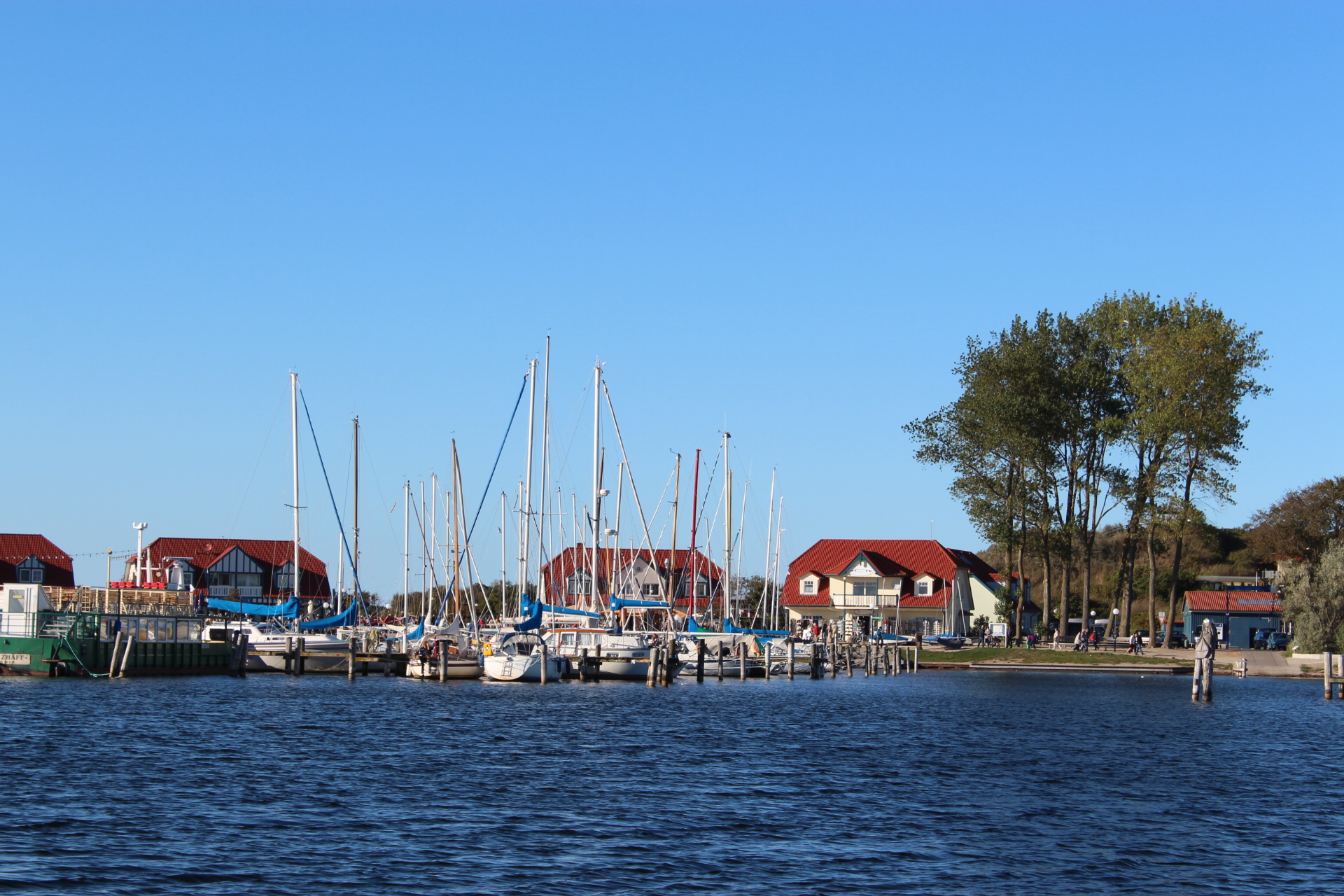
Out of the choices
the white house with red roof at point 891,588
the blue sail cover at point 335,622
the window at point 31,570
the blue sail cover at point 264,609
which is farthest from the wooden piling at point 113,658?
the window at point 31,570

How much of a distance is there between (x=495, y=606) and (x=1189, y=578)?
192ft

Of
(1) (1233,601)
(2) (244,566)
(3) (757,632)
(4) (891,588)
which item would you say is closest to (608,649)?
(3) (757,632)

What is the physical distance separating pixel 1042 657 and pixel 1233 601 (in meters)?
27.1

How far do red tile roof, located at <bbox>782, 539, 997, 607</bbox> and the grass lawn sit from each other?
24.6 m

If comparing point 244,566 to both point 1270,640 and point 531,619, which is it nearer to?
point 531,619

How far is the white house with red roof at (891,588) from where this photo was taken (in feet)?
372

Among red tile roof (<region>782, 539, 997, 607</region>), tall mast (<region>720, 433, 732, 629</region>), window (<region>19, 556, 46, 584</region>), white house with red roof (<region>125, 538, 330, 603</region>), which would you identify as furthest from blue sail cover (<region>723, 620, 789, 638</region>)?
window (<region>19, 556, 46, 584</region>)

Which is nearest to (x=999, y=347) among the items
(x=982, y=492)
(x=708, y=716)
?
(x=982, y=492)

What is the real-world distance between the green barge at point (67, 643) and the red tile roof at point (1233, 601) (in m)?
72.2

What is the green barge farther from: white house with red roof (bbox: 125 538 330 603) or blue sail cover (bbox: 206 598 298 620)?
white house with red roof (bbox: 125 538 330 603)

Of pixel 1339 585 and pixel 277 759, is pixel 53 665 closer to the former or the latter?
pixel 277 759

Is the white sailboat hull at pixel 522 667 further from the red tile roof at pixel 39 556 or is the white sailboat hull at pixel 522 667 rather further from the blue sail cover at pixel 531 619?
the red tile roof at pixel 39 556

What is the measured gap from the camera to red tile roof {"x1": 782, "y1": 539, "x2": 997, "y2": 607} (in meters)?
115

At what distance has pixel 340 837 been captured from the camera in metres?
24.8
